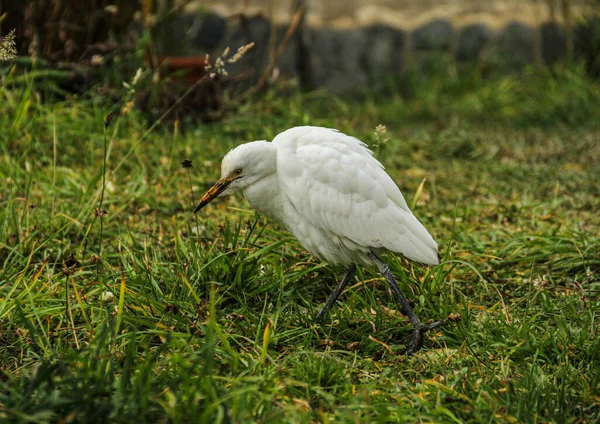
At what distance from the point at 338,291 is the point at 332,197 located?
0.42 metres

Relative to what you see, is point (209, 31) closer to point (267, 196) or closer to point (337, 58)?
point (337, 58)

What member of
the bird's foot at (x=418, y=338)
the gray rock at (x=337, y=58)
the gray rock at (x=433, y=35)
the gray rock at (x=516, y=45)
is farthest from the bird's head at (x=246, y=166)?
the gray rock at (x=516, y=45)

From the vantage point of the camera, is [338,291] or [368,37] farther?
[368,37]

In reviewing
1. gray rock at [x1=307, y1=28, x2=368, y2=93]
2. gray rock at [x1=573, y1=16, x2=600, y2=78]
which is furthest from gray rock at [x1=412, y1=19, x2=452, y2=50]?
gray rock at [x1=573, y1=16, x2=600, y2=78]

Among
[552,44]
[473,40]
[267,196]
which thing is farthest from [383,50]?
[267,196]

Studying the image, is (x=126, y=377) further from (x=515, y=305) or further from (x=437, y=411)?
(x=515, y=305)

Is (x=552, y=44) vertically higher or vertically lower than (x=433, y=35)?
lower

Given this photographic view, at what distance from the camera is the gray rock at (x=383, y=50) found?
26.2 feet

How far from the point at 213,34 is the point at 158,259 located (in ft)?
14.8

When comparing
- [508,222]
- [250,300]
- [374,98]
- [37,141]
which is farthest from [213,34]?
[250,300]

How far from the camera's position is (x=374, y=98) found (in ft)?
25.3

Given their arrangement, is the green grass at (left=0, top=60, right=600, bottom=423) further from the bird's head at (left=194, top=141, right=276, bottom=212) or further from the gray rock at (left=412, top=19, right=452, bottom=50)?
the gray rock at (left=412, top=19, right=452, bottom=50)

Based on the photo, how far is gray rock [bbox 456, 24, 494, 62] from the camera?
807 cm

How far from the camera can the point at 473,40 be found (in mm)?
8094
